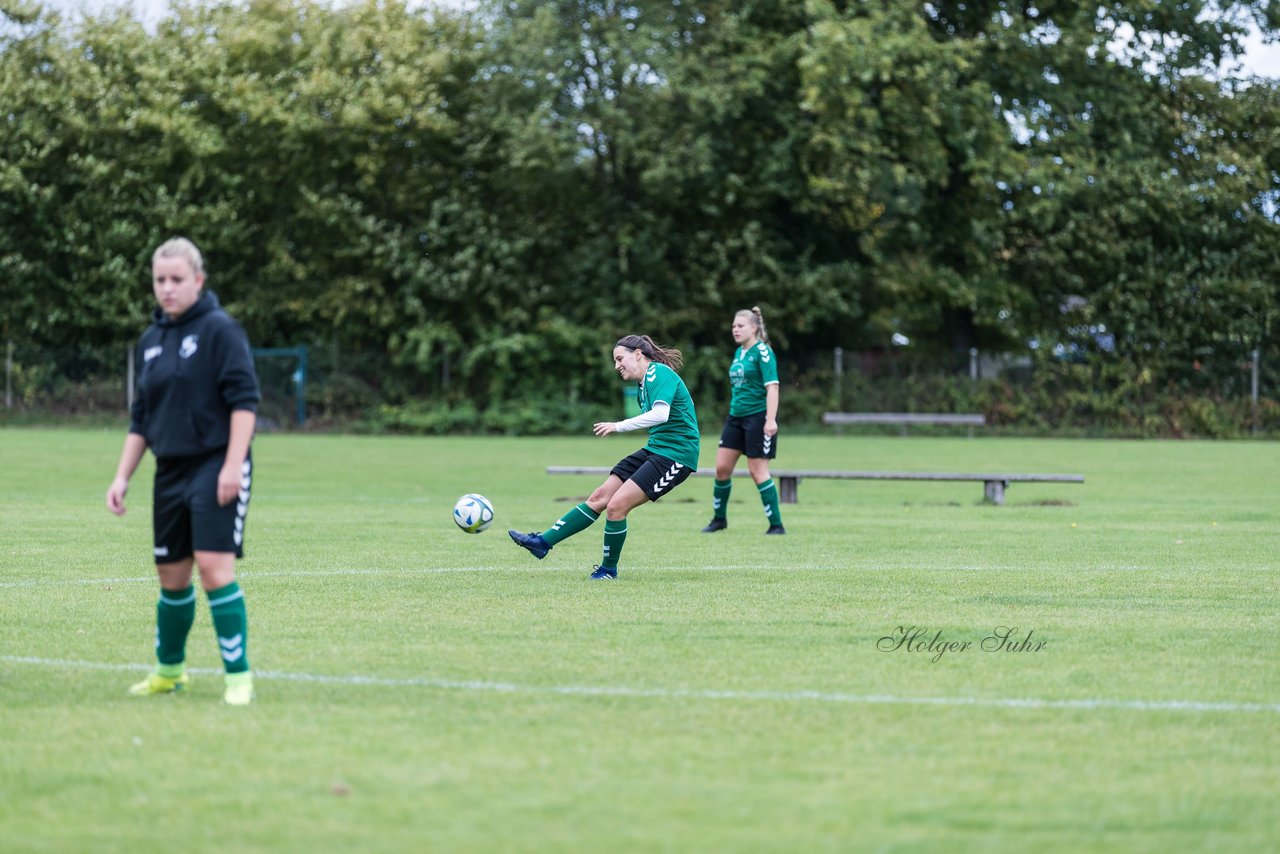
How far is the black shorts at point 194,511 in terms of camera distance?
613 cm

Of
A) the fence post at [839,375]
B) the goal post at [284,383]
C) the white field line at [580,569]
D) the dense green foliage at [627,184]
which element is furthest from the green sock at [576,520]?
the goal post at [284,383]

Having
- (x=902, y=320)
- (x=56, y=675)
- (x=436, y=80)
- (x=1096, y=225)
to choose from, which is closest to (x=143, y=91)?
(x=436, y=80)

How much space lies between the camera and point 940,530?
47.1ft

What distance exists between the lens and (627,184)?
133 feet

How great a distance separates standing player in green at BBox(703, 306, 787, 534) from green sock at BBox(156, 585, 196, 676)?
8016 mm

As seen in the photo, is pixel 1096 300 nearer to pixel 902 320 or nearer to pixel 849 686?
pixel 902 320

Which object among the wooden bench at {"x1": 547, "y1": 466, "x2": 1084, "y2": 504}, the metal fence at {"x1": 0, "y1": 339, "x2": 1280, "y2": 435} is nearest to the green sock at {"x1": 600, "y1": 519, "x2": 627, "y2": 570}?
the wooden bench at {"x1": 547, "y1": 466, "x2": 1084, "y2": 504}

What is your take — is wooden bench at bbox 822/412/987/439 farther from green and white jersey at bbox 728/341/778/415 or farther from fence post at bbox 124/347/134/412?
green and white jersey at bbox 728/341/778/415

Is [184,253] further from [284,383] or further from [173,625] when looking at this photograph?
[284,383]

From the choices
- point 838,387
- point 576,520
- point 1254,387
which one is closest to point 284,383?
point 838,387

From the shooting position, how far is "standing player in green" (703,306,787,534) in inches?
559

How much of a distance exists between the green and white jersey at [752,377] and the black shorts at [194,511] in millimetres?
8279

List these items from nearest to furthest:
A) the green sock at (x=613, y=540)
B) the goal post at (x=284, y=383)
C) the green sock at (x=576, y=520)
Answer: the green sock at (x=613, y=540), the green sock at (x=576, y=520), the goal post at (x=284, y=383)

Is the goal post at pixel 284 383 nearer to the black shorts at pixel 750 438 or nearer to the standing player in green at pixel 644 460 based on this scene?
the black shorts at pixel 750 438
